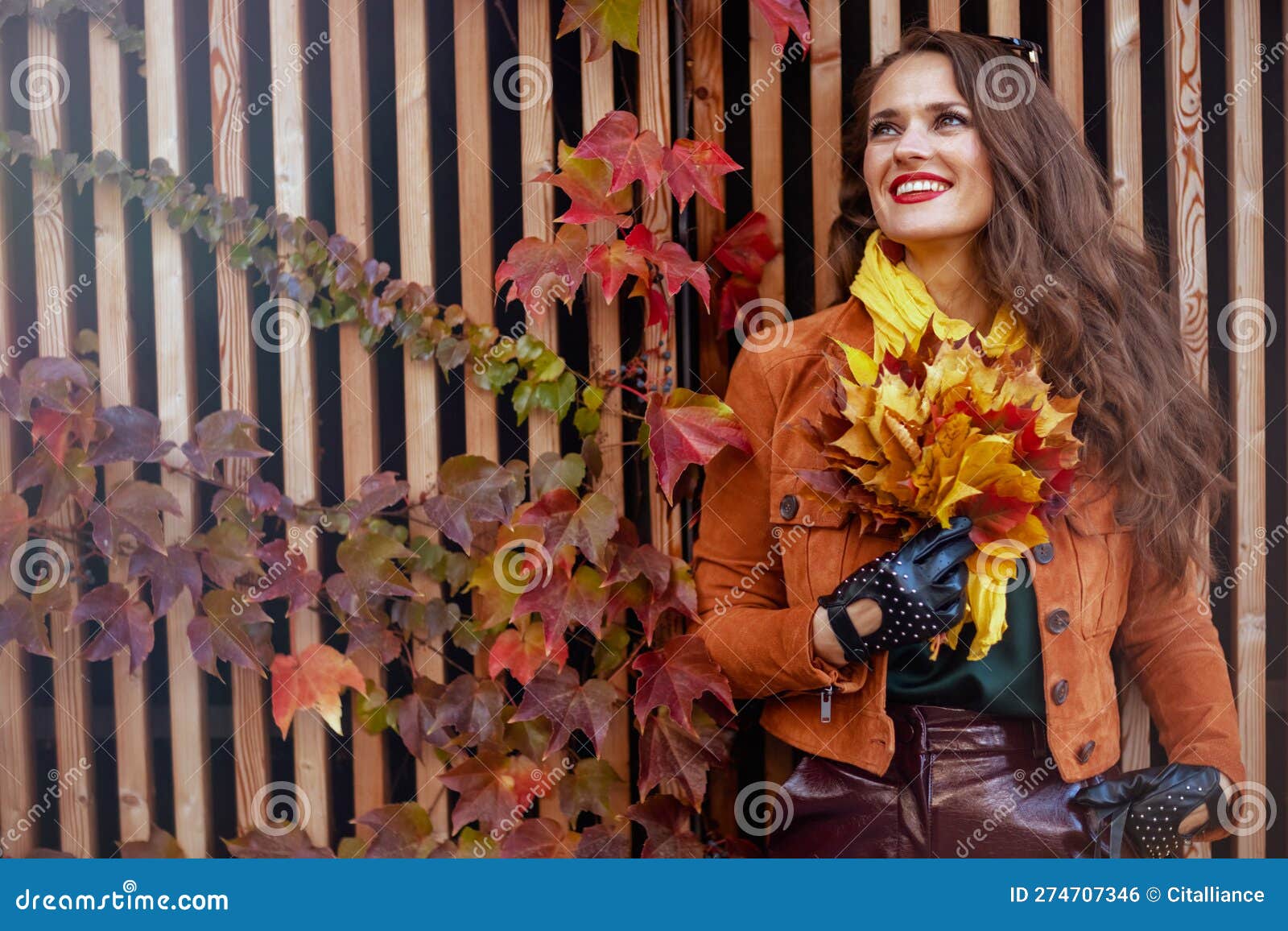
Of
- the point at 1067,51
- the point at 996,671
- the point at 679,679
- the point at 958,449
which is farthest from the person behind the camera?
the point at 1067,51

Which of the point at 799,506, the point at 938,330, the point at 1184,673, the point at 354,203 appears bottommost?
the point at 1184,673

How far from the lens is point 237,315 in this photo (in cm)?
154

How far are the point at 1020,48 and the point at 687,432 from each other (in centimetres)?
72

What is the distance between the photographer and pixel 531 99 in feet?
4.99

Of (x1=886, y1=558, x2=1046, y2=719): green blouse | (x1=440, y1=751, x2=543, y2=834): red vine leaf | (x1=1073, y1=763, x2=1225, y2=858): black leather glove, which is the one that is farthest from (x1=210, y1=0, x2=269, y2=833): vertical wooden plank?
(x1=1073, y1=763, x2=1225, y2=858): black leather glove

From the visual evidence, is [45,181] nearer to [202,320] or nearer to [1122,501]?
[202,320]

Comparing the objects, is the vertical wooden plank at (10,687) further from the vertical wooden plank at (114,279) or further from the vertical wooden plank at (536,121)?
the vertical wooden plank at (536,121)

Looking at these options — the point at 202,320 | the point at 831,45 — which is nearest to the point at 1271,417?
the point at 831,45

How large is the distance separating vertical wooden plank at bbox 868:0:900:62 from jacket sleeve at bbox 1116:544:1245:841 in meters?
0.90

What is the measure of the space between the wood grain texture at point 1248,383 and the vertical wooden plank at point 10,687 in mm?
1941

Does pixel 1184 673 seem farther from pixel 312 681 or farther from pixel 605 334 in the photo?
pixel 312 681

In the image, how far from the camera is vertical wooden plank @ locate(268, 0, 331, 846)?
5.01 ft

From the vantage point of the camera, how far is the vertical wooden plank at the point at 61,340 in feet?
5.03

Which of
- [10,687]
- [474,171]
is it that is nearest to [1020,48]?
[474,171]
